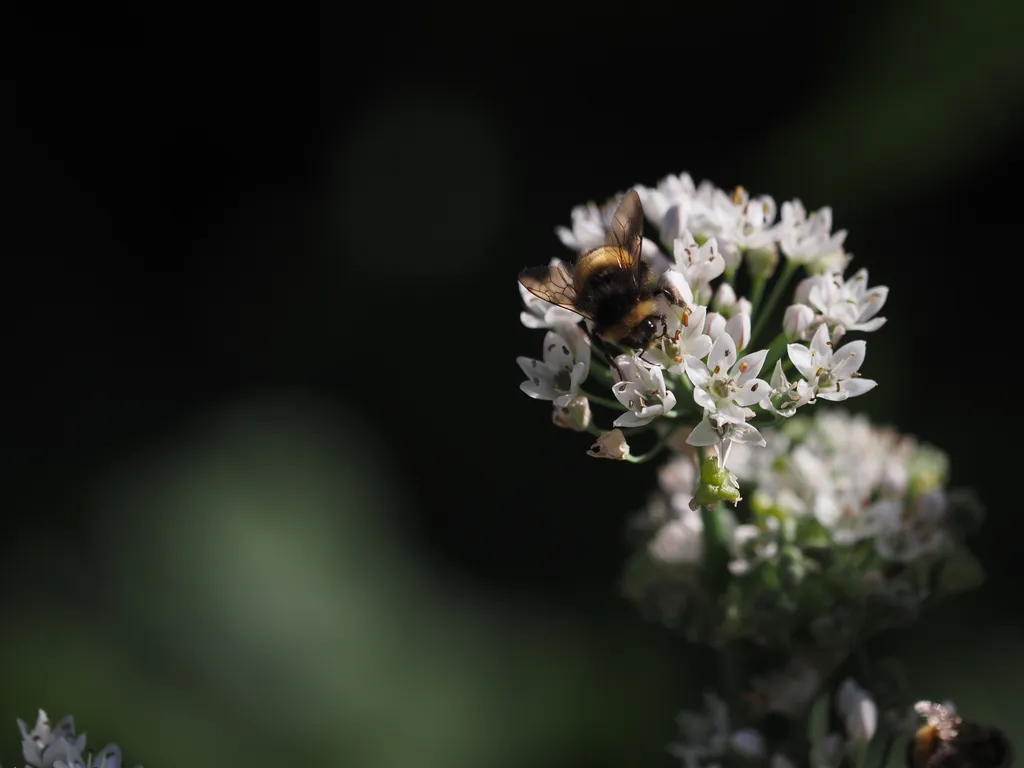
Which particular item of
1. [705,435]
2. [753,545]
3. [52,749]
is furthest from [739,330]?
[52,749]

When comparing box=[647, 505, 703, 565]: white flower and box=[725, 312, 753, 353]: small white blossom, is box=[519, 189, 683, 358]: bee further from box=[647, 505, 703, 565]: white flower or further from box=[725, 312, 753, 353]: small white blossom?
box=[647, 505, 703, 565]: white flower

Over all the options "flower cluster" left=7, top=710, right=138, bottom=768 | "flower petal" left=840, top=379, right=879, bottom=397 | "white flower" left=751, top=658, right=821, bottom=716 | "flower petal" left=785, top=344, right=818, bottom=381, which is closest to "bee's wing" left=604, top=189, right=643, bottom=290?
"flower petal" left=785, top=344, right=818, bottom=381

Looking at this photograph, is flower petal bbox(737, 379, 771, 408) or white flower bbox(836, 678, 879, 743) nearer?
flower petal bbox(737, 379, 771, 408)

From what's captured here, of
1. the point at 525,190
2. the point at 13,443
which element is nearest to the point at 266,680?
the point at 13,443

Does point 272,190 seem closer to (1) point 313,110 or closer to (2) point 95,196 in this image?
(1) point 313,110

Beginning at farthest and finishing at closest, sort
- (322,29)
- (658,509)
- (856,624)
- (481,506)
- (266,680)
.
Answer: (322,29) < (481,506) < (266,680) < (658,509) < (856,624)

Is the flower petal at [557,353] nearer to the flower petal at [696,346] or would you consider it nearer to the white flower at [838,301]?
the flower petal at [696,346]

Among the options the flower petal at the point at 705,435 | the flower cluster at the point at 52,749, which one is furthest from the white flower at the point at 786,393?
the flower cluster at the point at 52,749

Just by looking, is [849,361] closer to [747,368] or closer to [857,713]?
[747,368]
